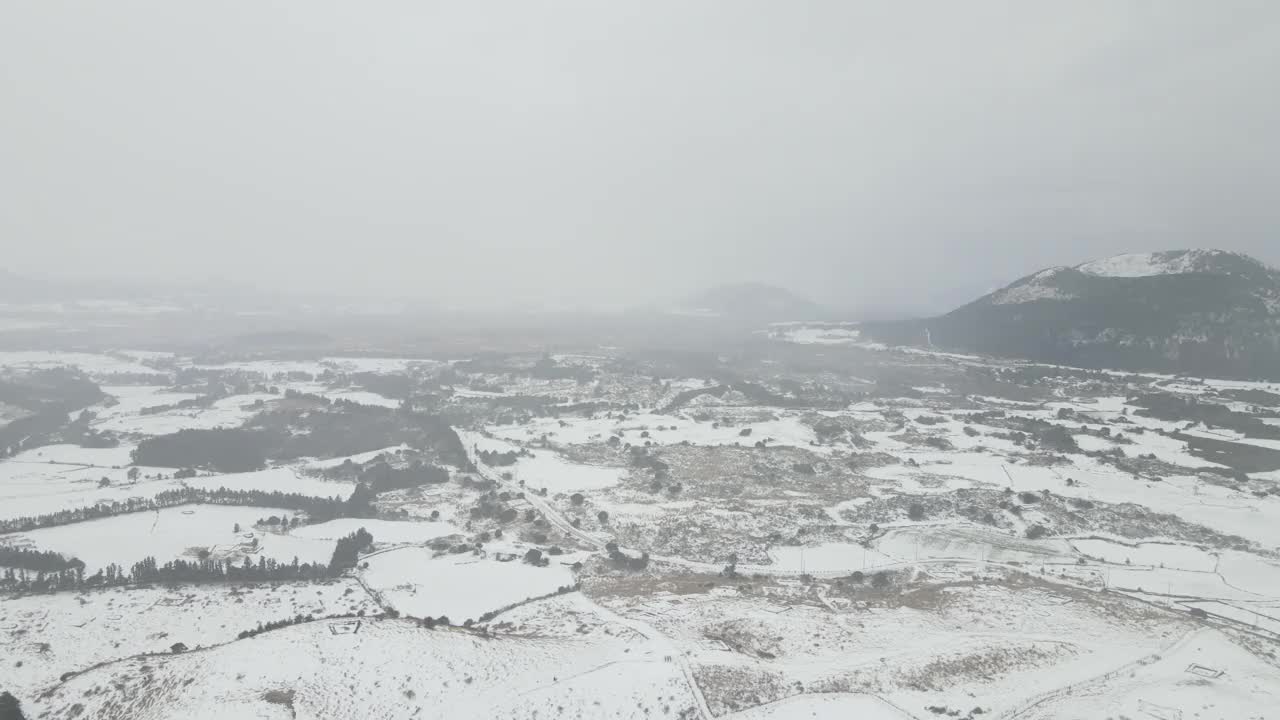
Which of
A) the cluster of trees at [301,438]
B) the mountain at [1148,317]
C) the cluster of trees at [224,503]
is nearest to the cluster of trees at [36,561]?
the cluster of trees at [224,503]

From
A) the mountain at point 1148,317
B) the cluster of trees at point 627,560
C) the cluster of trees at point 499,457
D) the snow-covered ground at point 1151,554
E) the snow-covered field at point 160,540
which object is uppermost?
the mountain at point 1148,317

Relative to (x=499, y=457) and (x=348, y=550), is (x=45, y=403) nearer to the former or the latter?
(x=499, y=457)

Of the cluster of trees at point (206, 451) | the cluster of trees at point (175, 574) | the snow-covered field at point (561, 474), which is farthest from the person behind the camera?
the cluster of trees at point (206, 451)

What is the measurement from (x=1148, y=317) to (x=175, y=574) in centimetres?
17390

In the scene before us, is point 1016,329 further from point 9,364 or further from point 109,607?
point 9,364

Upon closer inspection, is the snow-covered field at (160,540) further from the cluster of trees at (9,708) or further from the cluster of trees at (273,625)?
the cluster of trees at (9,708)

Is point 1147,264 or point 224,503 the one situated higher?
point 1147,264

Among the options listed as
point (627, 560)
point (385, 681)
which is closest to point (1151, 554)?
point (627, 560)

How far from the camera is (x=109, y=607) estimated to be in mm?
42094

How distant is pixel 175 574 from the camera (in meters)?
46.8

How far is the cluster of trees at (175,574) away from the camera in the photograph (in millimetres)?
44375

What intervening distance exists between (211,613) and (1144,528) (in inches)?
2971

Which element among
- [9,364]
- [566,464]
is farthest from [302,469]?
[9,364]

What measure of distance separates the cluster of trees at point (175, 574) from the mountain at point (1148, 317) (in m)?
153
